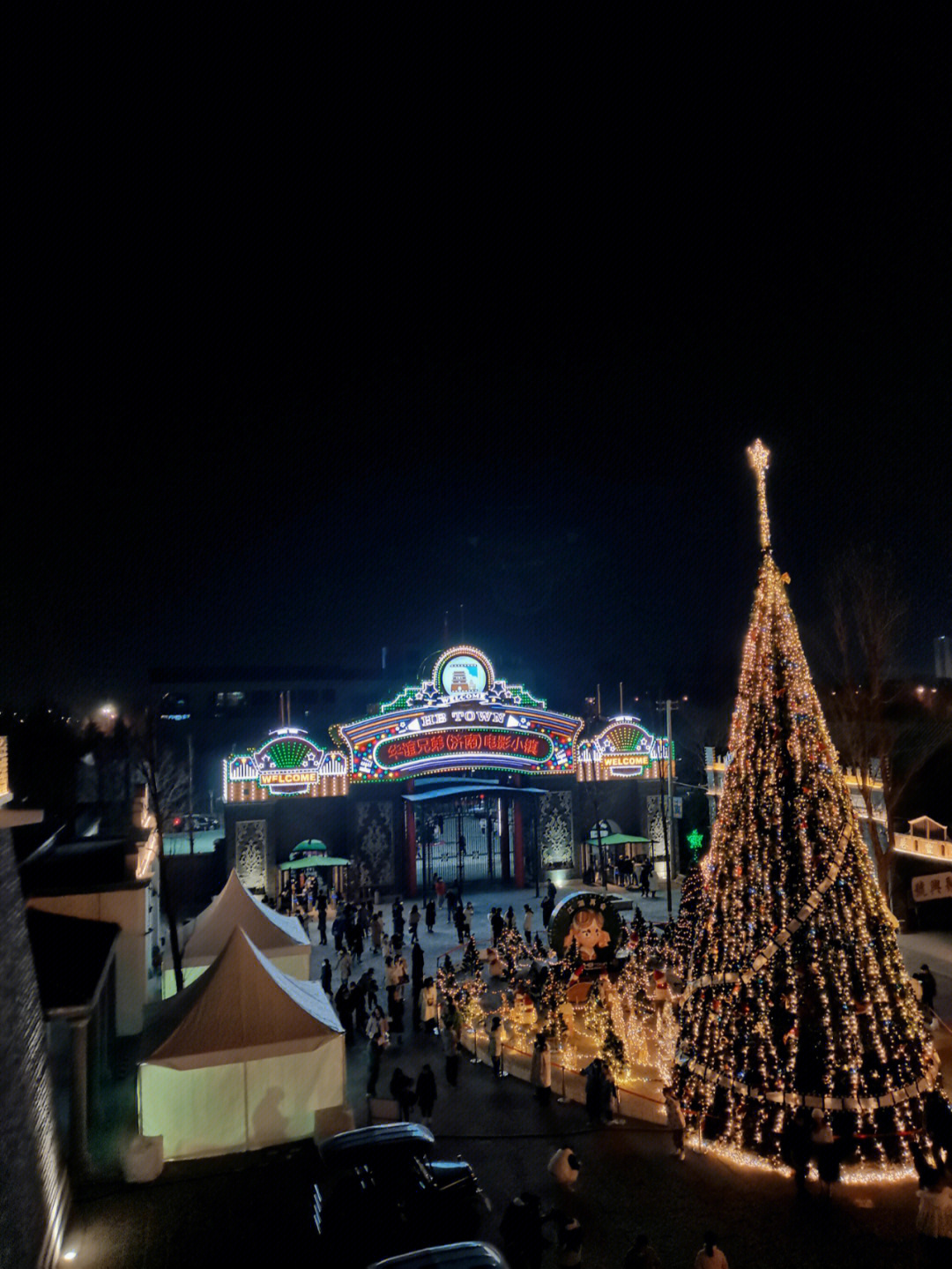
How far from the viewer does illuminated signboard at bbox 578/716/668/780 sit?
33.4m

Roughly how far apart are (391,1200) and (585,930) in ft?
30.6

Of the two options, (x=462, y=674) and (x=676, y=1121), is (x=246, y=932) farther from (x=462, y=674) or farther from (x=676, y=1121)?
(x=462, y=674)

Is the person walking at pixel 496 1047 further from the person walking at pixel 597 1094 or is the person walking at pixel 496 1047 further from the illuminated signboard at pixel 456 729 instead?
the illuminated signboard at pixel 456 729

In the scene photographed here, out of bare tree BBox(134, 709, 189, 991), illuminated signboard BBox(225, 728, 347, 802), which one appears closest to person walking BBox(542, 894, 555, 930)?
illuminated signboard BBox(225, 728, 347, 802)

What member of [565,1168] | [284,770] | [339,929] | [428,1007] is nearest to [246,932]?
[428,1007]

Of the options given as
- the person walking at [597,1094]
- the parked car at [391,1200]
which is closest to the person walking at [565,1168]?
the parked car at [391,1200]

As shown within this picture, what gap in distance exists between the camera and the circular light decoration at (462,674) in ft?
103

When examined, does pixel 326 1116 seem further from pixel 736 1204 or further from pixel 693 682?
pixel 693 682

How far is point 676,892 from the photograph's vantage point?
30891mm

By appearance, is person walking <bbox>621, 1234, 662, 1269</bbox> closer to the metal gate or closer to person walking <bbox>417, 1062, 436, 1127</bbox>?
person walking <bbox>417, 1062, 436, 1127</bbox>

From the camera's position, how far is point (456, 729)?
3069cm

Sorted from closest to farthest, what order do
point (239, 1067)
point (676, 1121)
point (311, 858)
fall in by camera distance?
point (676, 1121) → point (239, 1067) → point (311, 858)

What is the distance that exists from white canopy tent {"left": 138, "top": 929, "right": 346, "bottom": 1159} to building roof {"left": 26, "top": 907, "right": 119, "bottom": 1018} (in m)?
1.28

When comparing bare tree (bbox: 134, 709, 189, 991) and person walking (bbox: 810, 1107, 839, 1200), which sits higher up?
bare tree (bbox: 134, 709, 189, 991)
